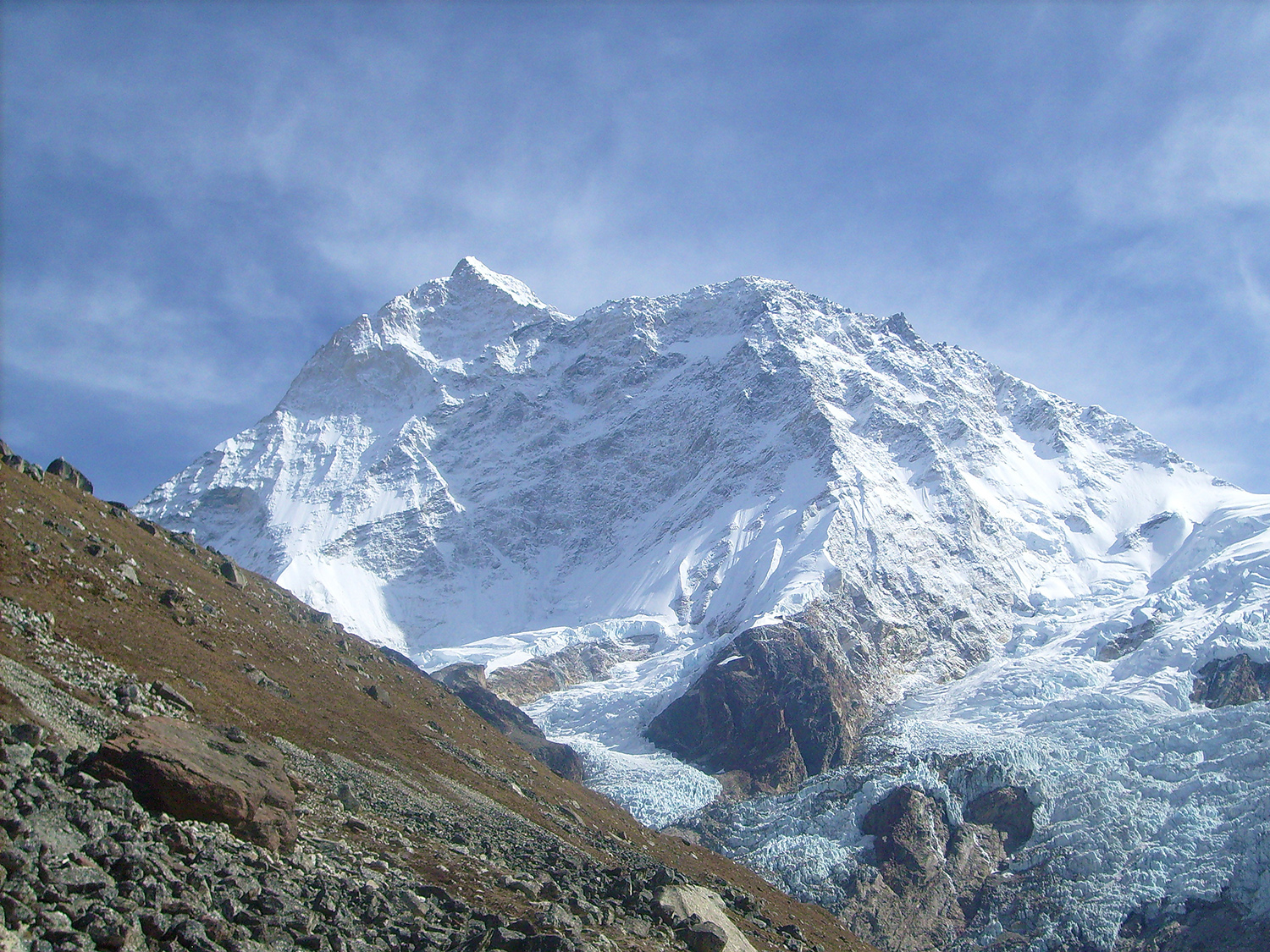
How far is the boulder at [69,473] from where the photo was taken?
53.9 metres

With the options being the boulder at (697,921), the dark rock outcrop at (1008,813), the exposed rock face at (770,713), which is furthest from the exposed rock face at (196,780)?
the exposed rock face at (770,713)

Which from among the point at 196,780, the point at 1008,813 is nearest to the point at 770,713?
the point at 1008,813

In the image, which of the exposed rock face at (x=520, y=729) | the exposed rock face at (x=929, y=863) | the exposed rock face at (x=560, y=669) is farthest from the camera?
the exposed rock face at (x=560, y=669)

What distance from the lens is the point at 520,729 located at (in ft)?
463

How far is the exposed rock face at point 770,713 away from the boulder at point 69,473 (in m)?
107

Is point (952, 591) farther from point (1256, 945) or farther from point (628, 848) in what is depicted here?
point (628, 848)

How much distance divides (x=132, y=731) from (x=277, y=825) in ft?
→ 13.0

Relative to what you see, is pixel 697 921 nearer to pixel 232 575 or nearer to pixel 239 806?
pixel 239 806

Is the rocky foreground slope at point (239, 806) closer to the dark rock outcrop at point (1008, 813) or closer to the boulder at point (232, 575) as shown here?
the boulder at point (232, 575)

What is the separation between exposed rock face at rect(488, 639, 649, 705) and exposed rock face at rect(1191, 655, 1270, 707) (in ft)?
315

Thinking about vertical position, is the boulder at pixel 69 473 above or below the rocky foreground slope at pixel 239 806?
above

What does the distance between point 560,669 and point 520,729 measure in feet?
156

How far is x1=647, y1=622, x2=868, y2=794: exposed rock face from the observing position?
490 ft

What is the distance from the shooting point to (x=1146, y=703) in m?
127
